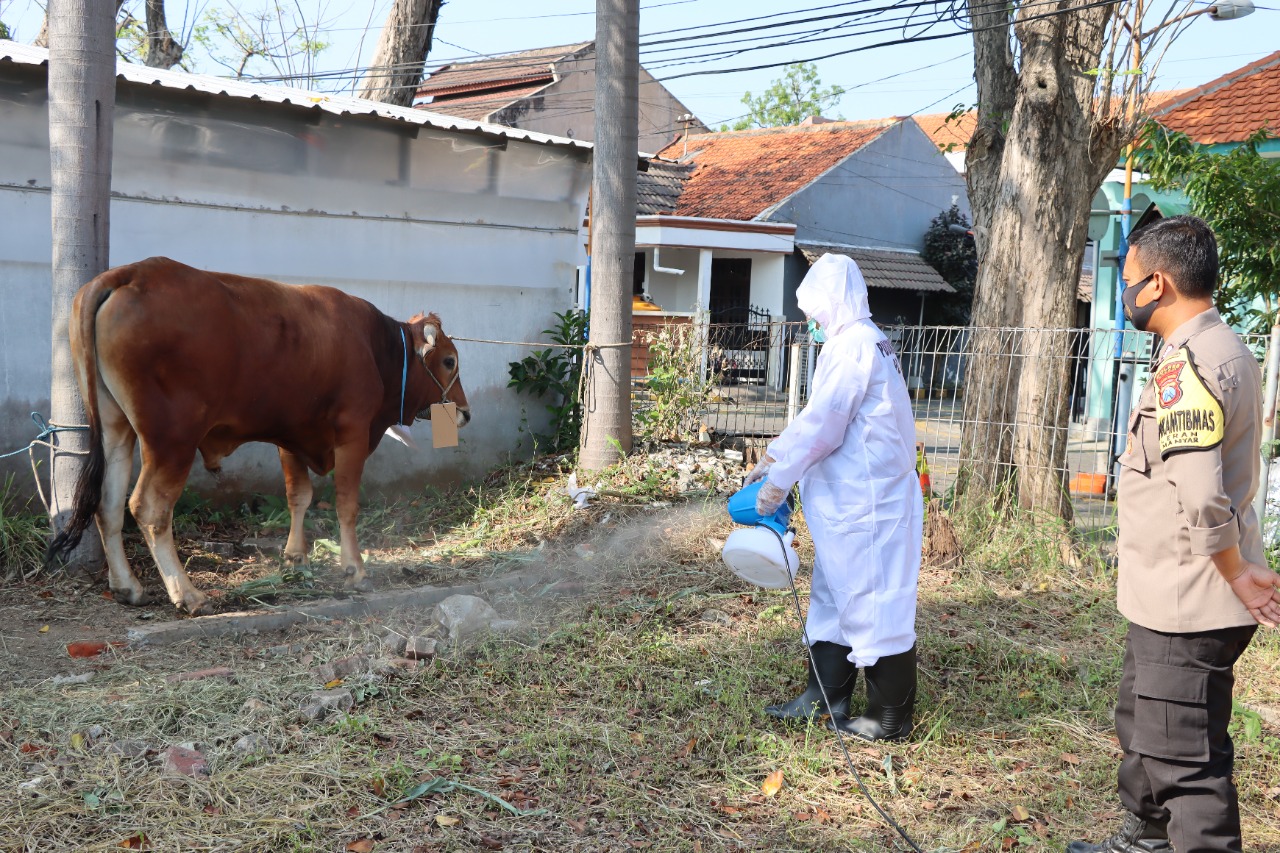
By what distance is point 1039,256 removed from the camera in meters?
7.36

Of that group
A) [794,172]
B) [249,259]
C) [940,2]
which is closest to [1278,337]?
[940,2]

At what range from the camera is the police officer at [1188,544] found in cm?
293

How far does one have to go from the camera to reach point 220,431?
600cm

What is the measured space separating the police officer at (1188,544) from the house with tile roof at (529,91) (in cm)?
2178

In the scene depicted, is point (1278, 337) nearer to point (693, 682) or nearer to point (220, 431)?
point (693, 682)

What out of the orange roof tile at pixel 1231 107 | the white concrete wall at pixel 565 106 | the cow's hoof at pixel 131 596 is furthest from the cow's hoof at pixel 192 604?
the white concrete wall at pixel 565 106

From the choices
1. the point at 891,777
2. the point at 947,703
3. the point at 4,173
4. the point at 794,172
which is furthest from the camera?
the point at 794,172

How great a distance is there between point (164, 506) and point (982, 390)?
16.6 ft

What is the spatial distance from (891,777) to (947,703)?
773 millimetres

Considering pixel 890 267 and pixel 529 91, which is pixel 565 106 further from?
pixel 890 267

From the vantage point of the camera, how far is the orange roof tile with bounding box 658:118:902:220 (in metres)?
23.8

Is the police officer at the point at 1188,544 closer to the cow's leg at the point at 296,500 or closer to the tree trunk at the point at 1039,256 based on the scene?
the tree trunk at the point at 1039,256

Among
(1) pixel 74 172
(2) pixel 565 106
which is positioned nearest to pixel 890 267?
(2) pixel 565 106

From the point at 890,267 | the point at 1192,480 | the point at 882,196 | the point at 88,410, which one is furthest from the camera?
the point at 882,196
